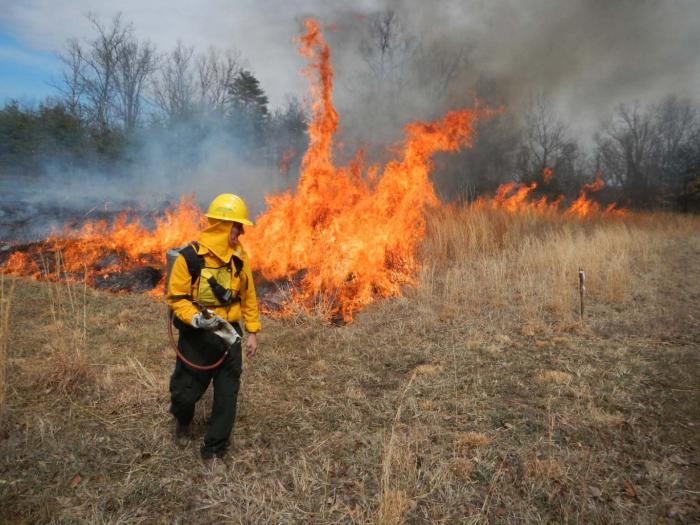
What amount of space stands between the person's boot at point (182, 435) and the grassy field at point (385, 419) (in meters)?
0.07

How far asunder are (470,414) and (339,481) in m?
1.42

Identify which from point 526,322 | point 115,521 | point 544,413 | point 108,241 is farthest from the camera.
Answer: point 108,241

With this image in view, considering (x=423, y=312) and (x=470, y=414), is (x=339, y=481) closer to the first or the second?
(x=470, y=414)

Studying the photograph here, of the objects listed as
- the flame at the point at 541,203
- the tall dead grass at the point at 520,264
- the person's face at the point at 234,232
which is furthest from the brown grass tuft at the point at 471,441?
the flame at the point at 541,203

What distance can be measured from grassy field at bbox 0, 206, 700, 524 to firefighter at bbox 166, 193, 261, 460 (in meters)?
0.43

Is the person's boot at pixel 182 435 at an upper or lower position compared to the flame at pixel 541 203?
lower

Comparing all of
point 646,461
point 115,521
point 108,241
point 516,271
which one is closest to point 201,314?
point 115,521

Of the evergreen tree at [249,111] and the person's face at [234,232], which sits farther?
the evergreen tree at [249,111]

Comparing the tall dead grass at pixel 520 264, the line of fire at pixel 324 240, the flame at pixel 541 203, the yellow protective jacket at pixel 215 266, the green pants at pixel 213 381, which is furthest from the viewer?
the flame at pixel 541 203

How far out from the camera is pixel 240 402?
3826 millimetres

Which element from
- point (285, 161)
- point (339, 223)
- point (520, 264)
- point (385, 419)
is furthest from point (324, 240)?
point (285, 161)

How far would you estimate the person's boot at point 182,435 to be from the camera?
10.2 ft

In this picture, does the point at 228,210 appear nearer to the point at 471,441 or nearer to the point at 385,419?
the point at 385,419

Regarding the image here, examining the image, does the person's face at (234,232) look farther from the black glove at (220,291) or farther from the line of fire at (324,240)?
the line of fire at (324,240)
